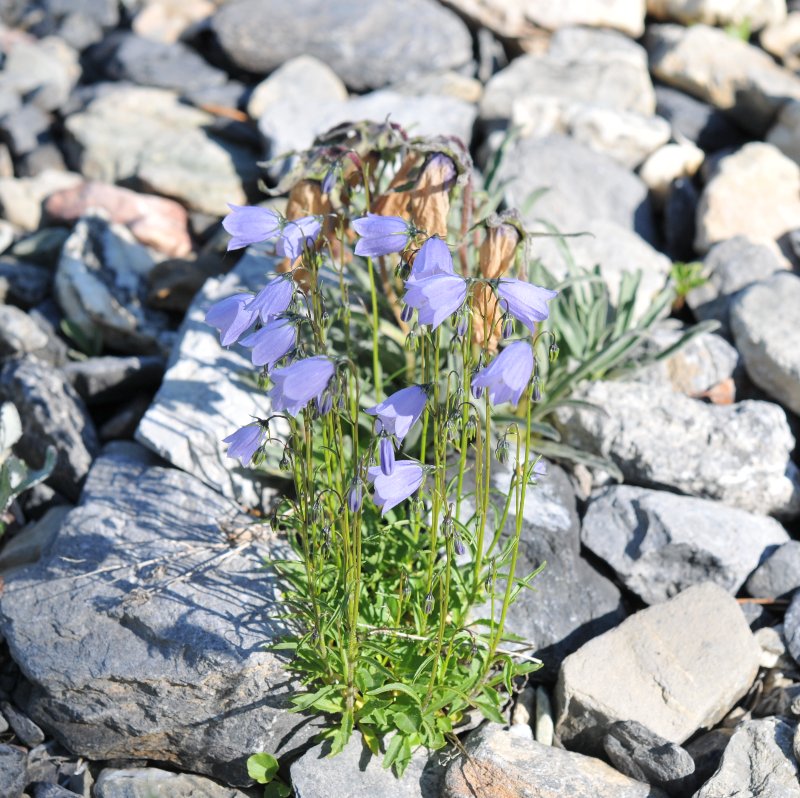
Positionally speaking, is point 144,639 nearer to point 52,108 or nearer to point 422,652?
point 422,652

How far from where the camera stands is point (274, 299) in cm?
270

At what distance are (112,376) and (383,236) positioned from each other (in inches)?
107

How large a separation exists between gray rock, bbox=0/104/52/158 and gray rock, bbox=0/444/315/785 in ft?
13.8

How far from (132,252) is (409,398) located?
3.89 m

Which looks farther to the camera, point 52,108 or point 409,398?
point 52,108

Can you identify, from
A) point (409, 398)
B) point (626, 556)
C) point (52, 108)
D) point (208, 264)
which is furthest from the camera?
point (52, 108)

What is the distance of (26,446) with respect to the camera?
4762mm

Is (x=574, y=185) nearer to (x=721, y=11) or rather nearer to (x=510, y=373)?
(x=721, y=11)

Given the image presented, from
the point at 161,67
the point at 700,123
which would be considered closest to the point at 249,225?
the point at 700,123

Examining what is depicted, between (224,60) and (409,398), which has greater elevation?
(409,398)

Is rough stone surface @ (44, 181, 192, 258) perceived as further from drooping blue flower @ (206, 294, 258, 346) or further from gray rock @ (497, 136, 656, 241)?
drooping blue flower @ (206, 294, 258, 346)

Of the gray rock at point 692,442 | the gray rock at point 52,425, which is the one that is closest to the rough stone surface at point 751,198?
the gray rock at point 692,442

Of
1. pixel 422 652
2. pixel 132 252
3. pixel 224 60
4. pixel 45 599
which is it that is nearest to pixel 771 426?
pixel 422 652

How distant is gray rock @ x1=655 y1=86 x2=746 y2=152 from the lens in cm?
716
